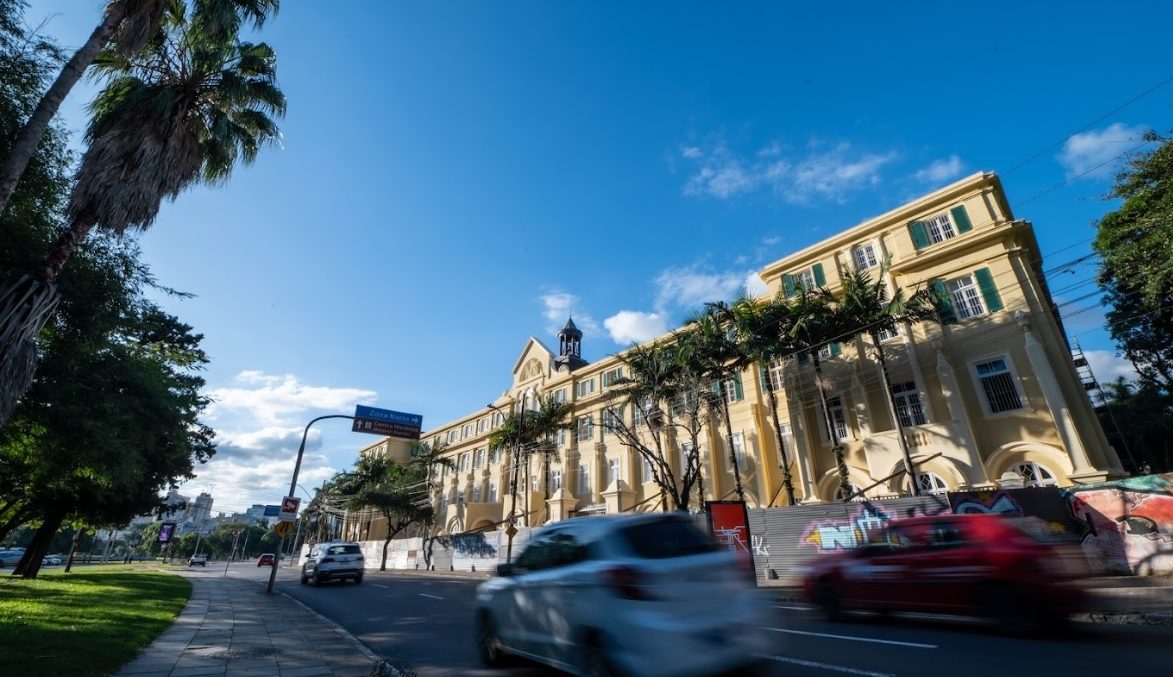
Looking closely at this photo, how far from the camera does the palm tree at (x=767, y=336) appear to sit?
2233cm

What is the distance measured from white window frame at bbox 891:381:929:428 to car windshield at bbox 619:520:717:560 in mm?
20407

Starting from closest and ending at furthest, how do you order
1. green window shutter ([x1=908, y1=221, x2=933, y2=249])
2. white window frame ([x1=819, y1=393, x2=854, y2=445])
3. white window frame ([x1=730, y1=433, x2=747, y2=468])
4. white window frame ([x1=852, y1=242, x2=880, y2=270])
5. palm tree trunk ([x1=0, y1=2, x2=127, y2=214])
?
palm tree trunk ([x1=0, y1=2, x2=127, y2=214])
green window shutter ([x1=908, y1=221, x2=933, y2=249])
white window frame ([x1=819, y1=393, x2=854, y2=445])
white window frame ([x1=852, y1=242, x2=880, y2=270])
white window frame ([x1=730, y1=433, x2=747, y2=468])

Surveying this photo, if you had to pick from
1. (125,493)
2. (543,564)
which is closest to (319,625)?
(543,564)

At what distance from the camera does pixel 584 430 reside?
38000 mm

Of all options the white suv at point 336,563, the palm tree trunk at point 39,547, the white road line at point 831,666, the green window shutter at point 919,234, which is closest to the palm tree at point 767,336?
the green window shutter at point 919,234

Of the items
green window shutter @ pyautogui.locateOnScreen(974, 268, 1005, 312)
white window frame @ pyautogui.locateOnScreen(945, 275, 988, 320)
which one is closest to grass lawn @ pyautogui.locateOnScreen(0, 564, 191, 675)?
white window frame @ pyautogui.locateOnScreen(945, 275, 988, 320)

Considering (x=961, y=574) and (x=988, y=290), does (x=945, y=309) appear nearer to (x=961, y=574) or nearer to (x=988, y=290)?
(x=988, y=290)

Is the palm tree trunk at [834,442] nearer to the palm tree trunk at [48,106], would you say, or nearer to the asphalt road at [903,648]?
the asphalt road at [903,648]

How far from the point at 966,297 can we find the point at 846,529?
39.5ft

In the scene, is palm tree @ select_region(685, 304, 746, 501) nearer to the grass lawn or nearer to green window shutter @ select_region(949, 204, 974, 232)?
green window shutter @ select_region(949, 204, 974, 232)

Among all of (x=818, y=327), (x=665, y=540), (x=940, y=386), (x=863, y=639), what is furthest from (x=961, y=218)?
(x=665, y=540)

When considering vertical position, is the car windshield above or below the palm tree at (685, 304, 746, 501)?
below

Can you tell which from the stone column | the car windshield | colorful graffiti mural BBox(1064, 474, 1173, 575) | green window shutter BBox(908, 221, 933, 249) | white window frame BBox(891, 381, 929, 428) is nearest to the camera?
the car windshield

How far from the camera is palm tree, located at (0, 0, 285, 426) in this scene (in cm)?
823
